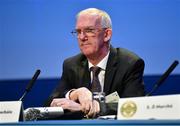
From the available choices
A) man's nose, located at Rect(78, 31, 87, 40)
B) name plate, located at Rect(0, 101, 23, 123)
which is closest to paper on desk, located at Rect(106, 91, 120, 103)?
man's nose, located at Rect(78, 31, 87, 40)

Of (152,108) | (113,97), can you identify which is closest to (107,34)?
(113,97)

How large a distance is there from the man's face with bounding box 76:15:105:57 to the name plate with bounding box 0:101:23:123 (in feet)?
2.88

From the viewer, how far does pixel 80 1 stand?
3.54m

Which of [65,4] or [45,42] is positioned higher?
[65,4]

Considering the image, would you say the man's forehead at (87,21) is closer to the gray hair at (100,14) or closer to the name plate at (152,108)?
the gray hair at (100,14)

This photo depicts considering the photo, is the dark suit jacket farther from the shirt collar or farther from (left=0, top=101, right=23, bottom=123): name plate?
(left=0, top=101, right=23, bottom=123): name plate

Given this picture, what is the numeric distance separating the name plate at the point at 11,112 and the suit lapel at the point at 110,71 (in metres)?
0.82

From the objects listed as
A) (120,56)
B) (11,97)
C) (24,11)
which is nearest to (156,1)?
(120,56)

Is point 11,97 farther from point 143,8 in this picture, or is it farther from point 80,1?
point 143,8

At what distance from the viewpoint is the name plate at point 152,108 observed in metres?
1.55

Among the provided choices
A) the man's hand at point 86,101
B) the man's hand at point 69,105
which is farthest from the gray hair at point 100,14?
the man's hand at point 69,105

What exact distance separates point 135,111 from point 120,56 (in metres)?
1.15

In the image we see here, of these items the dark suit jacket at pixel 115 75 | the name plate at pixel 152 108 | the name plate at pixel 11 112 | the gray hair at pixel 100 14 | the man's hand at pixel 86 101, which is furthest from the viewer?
the gray hair at pixel 100 14

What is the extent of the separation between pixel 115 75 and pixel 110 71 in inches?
1.5
